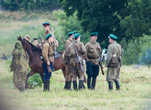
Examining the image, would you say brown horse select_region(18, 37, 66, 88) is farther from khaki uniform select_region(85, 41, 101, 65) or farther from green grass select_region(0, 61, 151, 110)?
khaki uniform select_region(85, 41, 101, 65)

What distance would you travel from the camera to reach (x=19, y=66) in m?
14.9

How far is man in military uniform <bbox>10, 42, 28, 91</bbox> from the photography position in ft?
48.4

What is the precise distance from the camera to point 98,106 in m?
11.2

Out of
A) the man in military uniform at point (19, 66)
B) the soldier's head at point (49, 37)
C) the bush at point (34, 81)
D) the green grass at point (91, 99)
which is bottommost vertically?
the bush at point (34, 81)

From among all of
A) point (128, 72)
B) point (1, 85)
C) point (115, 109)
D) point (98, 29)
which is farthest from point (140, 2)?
point (1, 85)

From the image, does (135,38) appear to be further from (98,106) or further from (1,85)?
(1,85)

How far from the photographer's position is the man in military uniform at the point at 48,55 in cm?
1434

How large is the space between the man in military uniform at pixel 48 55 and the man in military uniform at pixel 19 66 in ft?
2.30

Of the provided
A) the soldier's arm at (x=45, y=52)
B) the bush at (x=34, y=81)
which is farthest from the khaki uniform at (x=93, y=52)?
the bush at (x=34, y=81)

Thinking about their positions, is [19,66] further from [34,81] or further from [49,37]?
[34,81]

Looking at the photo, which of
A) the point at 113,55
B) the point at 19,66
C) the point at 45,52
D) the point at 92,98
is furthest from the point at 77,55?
the point at 92,98

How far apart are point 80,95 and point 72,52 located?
176 cm

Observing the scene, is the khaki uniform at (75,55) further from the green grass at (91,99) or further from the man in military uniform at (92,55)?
the green grass at (91,99)

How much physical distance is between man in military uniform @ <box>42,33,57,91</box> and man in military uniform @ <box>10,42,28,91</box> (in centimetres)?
70
